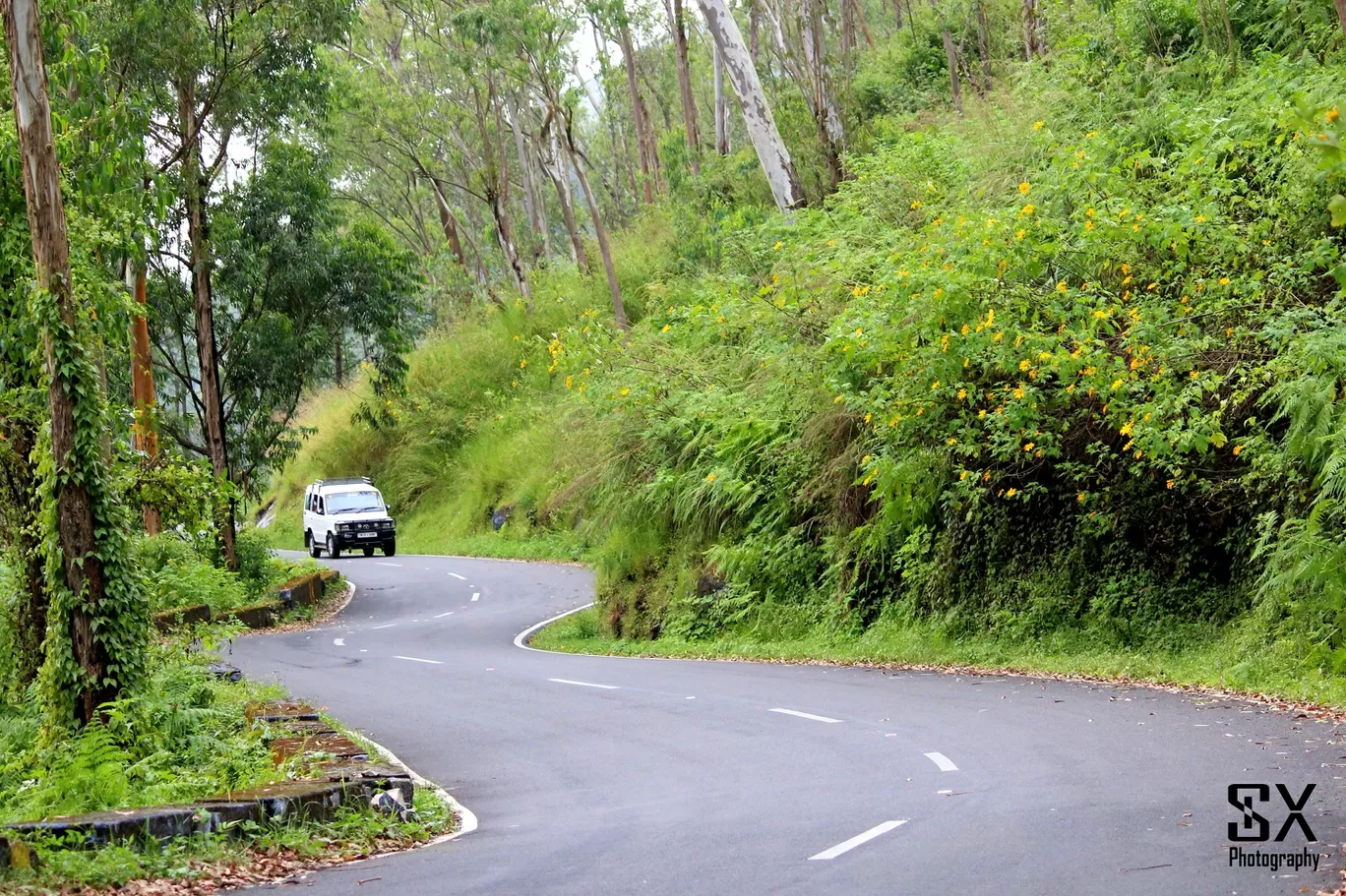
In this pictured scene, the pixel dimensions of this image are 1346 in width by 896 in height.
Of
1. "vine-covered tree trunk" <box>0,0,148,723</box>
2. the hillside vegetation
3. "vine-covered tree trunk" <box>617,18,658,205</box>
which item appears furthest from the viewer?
"vine-covered tree trunk" <box>617,18,658,205</box>

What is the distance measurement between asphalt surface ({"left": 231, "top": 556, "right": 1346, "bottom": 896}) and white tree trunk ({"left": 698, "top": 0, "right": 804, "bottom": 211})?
35.9 ft

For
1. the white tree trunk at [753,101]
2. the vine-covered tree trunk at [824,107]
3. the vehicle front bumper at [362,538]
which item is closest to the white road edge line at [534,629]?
the white tree trunk at [753,101]

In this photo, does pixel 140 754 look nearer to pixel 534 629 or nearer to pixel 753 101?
pixel 534 629

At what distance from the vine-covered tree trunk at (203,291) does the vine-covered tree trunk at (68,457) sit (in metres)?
18.2

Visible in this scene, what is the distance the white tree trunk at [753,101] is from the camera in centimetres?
2664

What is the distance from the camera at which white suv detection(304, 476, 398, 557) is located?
46.0 m

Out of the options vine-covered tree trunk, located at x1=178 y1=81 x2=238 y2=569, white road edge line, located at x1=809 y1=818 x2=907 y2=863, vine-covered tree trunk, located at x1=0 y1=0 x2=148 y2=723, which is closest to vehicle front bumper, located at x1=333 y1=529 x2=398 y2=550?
vine-covered tree trunk, located at x1=178 y1=81 x2=238 y2=569

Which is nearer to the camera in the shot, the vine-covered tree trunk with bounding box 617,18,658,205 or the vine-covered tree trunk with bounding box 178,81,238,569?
the vine-covered tree trunk with bounding box 178,81,238,569

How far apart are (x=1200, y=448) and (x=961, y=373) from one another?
149 inches

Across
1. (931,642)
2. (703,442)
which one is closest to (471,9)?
(703,442)

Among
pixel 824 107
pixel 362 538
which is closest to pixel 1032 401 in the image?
pixel 824 107

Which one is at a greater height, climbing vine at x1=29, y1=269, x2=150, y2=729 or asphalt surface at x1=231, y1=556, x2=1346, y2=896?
climbing vine at x1=29, y1=269, x2=150, y2=729

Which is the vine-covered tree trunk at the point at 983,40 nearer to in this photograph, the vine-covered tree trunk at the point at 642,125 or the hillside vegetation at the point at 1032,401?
the hillside vegetation at the point at 1032,401

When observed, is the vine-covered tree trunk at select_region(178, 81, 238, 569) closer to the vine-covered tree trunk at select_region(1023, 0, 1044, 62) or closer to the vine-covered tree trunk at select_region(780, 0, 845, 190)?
the vine-covered tree trunk at select_region(780, 0, 845, 190)
